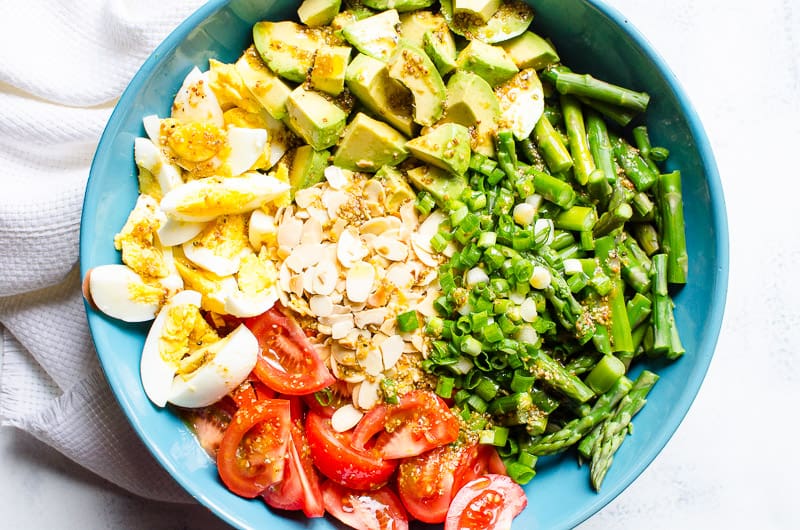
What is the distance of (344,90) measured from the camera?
2008mm

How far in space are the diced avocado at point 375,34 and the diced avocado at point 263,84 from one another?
232mm

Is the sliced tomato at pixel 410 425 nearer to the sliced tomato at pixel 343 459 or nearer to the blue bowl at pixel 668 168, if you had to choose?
the sliced tomato at pixel 343 459

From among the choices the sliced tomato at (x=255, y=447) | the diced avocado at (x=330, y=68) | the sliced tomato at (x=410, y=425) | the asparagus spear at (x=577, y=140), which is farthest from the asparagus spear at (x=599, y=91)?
the sliced tomato at (x=255, y=447)

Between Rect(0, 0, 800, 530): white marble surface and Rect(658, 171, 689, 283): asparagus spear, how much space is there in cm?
52

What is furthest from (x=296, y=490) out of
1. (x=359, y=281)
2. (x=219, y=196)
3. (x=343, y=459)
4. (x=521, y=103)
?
(x=521, y=103)

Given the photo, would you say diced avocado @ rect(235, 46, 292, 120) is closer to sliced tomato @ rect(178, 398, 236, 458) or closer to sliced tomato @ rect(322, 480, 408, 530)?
sliced tomato @ rect(178, 398, 236, 458)

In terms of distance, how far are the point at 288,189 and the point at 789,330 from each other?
179 centimetres

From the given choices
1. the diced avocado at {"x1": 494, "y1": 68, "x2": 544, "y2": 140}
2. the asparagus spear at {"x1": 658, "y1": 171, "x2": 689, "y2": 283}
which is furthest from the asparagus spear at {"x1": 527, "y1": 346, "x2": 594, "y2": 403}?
the diced avocado at {"x1": 494, "y1": 68, "x2": 544, "y2": 140}

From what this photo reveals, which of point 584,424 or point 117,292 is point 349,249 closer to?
point 117,292

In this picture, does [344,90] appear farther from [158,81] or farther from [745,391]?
[745,391]

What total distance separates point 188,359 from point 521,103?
1178 mm

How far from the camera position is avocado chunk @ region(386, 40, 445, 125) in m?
1.93

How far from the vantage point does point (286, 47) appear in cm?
199

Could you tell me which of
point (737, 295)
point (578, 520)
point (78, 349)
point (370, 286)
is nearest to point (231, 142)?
point (370, 286)
